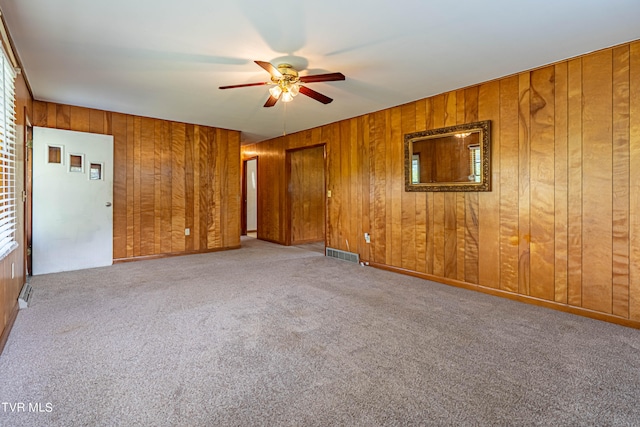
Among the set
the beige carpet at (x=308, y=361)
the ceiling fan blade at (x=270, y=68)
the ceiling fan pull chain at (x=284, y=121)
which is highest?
the ceiling fan pull chain at (x=284, y=121)

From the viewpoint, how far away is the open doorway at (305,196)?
650 cm

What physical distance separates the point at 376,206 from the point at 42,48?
3.97 metres

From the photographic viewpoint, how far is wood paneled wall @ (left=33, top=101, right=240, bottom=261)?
4660 millimetres

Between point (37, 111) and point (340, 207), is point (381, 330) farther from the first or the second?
point (37, 111)

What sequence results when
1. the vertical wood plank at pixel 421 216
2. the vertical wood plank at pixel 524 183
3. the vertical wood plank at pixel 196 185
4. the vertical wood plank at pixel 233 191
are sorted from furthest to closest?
the vertical wood plank at pixel 233 191 → the vertical wood plank at pixel 196 185 → the vertical wood plank at pixel 421 216 → the vertical wood plank at pixel 524 183

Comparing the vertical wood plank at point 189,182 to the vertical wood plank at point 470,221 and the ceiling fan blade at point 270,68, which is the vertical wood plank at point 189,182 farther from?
the vertical wood plank at point 470,221

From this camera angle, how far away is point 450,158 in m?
3.73

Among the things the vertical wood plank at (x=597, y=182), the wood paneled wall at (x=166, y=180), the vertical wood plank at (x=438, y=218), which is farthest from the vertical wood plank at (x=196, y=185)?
the vertical wood plank at (x=597, y=182)

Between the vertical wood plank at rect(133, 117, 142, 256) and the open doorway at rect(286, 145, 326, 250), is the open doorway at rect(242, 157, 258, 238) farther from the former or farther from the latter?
the vertical wood plank at rect(133, 117, 142, 256)

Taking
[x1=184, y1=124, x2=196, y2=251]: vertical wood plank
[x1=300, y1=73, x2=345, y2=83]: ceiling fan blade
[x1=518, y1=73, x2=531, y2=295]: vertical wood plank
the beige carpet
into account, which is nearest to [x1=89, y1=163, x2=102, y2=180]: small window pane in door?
[x1=184, y1=124, x2=196, y2=251]: vertical wood plank

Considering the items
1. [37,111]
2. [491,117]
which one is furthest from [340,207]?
[37,111]

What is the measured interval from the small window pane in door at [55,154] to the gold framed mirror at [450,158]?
461 centimetres

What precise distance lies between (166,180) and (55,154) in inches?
56.4

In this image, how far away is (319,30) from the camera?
2326 millimetres
